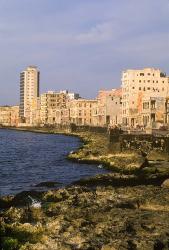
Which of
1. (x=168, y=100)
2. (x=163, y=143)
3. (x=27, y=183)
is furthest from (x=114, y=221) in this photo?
(x=168, y=100)

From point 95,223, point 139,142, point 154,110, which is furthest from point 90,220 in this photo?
point 154,110

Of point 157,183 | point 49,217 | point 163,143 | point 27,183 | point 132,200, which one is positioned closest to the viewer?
point 49,217

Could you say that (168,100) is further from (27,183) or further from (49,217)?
(49,217)

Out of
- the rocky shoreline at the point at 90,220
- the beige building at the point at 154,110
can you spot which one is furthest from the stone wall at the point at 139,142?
the beige building at the point at 154,110

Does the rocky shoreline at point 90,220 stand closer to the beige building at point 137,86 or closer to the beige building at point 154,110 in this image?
the beige building at point 154,110

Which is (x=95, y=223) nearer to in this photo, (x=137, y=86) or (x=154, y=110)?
(x=154, y=110)

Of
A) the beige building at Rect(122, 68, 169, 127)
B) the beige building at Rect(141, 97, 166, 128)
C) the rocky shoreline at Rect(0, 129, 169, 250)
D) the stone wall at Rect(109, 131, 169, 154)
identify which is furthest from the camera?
the beige building at Rect(122, 68, 169, 127)

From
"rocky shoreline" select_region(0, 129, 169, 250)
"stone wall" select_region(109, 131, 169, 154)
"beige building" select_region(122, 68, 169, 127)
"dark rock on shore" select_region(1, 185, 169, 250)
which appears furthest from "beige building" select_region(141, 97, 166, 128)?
"dark rock on shore" select_region(1, 185, 169, 250)

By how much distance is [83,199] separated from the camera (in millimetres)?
26859

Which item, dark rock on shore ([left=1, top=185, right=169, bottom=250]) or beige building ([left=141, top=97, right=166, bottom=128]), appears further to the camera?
beige building ([left=141, top=97, right=166, bottom=128])

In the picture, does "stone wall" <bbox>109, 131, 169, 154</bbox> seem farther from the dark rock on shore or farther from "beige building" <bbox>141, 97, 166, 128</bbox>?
"beige building" <bbox>141, 97, 166, 128</bbox>

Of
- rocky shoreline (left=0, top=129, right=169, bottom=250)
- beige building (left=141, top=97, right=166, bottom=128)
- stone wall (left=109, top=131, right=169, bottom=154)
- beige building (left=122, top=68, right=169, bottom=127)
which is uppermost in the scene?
beige building (left=122, top=68, right=169, bottom=127)

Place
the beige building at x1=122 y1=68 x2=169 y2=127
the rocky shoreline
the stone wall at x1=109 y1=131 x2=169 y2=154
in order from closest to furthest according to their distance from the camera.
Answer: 1. the rocky shoreline
2. the stone wall at x1=109 y1=131 x2=169 y2=154
3. the beige building at x1=122 y1=68 x2=169 y2=127

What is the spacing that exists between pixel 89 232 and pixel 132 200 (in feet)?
23.2
